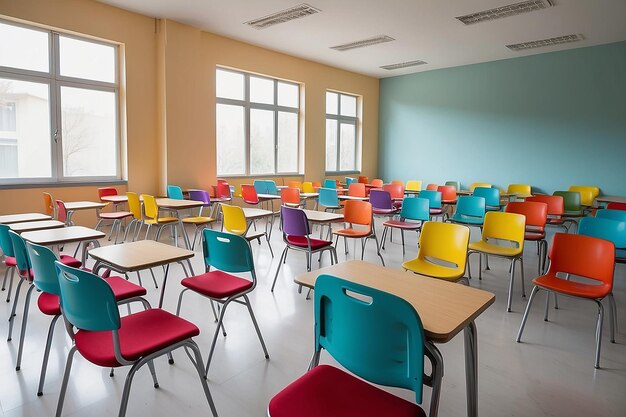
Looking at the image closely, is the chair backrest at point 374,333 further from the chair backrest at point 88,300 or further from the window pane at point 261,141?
the window pane at point 261,141

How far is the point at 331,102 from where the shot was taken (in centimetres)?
1088

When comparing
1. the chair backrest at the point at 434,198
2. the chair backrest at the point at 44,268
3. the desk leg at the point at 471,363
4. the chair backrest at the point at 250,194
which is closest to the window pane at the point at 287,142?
the chair backrest at the point at 250,194

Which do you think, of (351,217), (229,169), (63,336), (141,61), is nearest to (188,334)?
(63,336)

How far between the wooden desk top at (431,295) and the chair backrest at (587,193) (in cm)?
659

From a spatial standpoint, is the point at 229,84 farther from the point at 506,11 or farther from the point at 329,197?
the point at 506,11

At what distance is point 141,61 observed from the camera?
7102 mm

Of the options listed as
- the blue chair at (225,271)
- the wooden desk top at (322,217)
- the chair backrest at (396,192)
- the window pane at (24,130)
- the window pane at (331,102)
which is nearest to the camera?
the blue chair at (225,271)

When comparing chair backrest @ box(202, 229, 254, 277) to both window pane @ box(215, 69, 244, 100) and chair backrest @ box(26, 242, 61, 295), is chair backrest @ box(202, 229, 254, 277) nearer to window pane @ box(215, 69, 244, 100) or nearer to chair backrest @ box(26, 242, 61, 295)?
chair backrest @ box(26, 242, 61, 295)

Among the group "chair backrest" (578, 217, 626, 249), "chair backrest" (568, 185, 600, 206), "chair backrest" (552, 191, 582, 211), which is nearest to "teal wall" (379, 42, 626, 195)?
"chair backrest" (568, 185, 600, 206)

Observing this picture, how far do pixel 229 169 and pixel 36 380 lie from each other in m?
6.68

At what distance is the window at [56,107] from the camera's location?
19.5 ft

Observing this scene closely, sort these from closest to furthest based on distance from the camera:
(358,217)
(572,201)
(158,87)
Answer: (358,217) < (572,201) < (158,87)

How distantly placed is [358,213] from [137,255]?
9.18 ft

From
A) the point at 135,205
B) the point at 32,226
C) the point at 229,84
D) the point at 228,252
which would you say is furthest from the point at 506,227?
the point at 229,84
